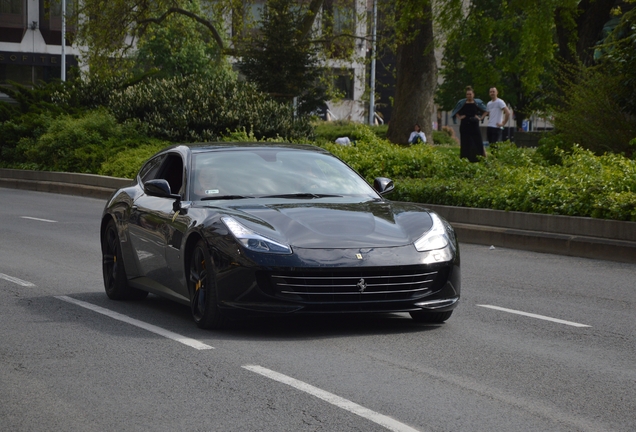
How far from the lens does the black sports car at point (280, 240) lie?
8.19 meters

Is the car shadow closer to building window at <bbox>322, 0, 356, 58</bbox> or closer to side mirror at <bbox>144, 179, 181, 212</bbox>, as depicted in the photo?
side mirror at <bbox>144, 179, 181, 212</bbox>

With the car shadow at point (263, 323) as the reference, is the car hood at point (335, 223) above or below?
above

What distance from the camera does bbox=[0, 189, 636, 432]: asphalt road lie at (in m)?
5.94

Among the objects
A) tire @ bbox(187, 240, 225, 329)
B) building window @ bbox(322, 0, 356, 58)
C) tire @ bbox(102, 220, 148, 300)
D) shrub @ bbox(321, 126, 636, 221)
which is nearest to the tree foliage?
shrub @ bbox(321, 126, 636, 221)

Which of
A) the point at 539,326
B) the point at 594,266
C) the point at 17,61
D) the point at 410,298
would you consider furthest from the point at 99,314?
the point at 17,61

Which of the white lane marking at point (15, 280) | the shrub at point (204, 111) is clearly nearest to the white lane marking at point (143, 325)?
the white lane marking at point (15, 280)

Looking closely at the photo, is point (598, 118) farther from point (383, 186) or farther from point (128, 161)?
point (383, 186)

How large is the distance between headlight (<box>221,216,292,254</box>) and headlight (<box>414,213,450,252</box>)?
3.21ft

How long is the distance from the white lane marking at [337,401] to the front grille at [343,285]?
41.0 inches

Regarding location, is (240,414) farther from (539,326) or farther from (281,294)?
(539,326)

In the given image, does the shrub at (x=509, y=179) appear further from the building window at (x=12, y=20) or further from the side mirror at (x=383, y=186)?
the building window at (x=12, y=20)

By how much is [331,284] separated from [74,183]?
24.4 metres

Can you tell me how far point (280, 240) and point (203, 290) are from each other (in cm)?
76

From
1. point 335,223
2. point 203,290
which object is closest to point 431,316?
point 335,223
